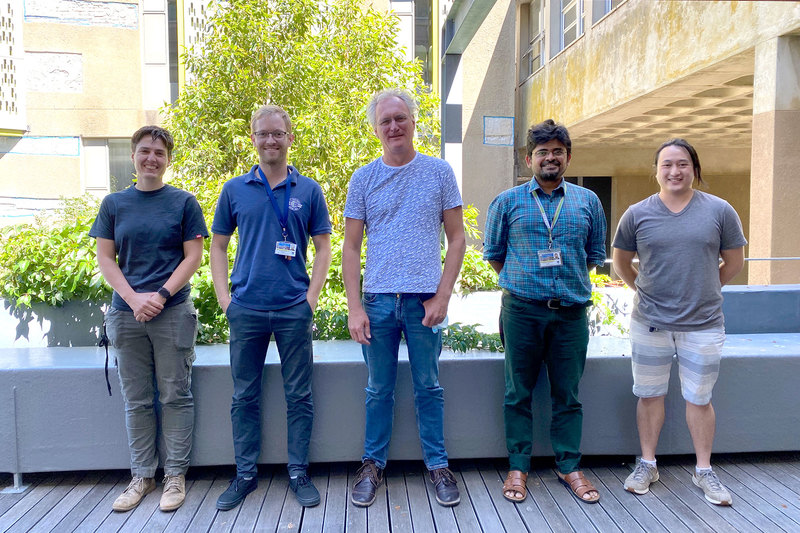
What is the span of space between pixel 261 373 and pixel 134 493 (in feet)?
2.72

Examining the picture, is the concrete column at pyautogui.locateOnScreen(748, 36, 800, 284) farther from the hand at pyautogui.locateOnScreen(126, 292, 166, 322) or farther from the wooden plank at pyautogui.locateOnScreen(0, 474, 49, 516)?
the wooden plank at pyautogui.locateOnScreen(0, 474, 49, 516)

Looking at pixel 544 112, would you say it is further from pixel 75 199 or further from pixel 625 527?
pixel 625 527

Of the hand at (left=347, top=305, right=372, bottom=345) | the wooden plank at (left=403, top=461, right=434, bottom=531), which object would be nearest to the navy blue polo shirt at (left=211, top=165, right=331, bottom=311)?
the hand at (left=347, top=305, right=372, bottom=345)

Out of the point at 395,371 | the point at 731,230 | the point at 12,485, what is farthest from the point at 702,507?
the point at 12,485

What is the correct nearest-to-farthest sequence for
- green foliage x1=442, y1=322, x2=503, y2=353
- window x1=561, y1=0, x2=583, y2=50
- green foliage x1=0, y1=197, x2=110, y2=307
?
green foliage x1=442, y1=322, x2=503, y2=353, green foliage x1=0, y1=197, x2=110, y2=307, window x1=561, y1=0, x2=583, y2=50

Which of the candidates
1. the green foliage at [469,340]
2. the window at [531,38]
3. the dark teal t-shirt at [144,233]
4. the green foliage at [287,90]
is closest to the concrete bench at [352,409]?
the green foliage at [469,340]

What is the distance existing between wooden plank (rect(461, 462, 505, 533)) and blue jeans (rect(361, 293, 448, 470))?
244mm

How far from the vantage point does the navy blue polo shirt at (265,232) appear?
283cm

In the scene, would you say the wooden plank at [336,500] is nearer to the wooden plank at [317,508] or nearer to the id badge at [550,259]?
the wooden plank at [317,508]

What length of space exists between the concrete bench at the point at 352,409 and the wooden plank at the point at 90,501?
110 millimetres

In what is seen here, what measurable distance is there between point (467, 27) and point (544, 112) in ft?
26.0

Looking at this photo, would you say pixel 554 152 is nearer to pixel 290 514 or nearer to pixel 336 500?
pixel 336 500

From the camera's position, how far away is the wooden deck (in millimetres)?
2756

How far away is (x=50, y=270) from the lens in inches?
153
